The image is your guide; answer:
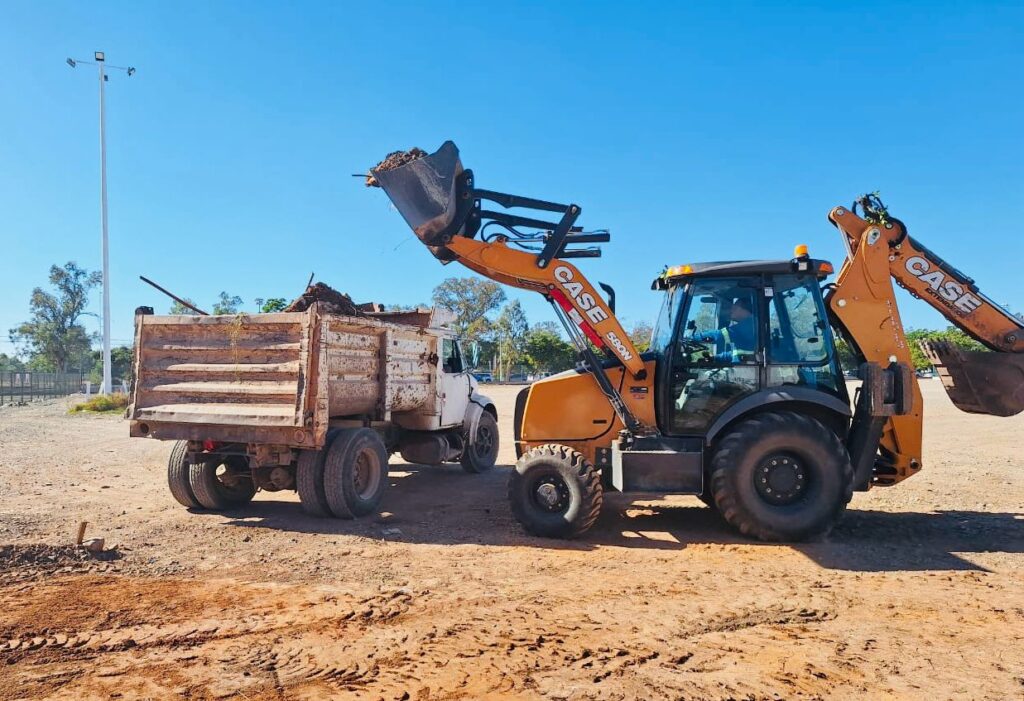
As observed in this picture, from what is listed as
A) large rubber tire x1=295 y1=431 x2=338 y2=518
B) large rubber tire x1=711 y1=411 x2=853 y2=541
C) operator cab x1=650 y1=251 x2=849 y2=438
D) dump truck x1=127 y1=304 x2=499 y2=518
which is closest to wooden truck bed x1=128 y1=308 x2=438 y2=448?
dump truck x1=127 y1=304 x2=499 y2=518

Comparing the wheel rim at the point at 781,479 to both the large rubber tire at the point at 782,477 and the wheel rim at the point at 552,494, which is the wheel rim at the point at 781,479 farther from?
the wheel rim at the point at 552,494

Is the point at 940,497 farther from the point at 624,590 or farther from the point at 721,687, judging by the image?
the point at 721,687

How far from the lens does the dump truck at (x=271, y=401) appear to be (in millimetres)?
7016

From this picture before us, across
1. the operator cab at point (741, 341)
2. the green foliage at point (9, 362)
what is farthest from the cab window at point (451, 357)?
the green foliage at point (9, 362)

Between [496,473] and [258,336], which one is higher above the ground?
[258,336]

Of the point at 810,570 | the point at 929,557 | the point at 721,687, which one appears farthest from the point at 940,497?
the point at 721,687

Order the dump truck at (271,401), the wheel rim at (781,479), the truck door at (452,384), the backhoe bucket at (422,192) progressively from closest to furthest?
the wheel rim at (781,479) < the backhoe bucket at (422,192) < the dump truck at (271,401) < the truck door at (452,384)

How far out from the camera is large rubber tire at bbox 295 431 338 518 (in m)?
7.43

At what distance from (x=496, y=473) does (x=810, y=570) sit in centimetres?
639

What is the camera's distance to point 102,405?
1040 inches

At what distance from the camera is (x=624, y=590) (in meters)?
5.21

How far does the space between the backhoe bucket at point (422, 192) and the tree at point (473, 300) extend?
59.5 meters

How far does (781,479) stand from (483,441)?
19.2ft

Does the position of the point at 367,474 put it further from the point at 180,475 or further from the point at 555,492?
the point at 555,492
